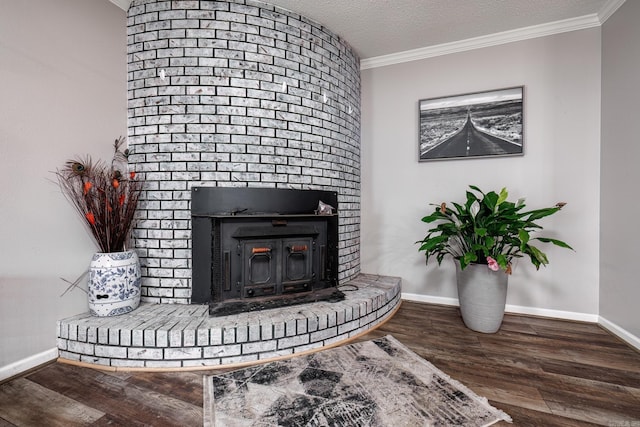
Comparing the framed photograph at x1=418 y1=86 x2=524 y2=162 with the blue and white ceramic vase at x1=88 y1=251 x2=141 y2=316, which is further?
the framed photograph at x1=418 y1=86 x2=524 y2=162

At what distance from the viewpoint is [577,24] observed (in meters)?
2.21

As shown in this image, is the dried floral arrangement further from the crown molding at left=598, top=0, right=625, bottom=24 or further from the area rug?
the crown molding at left=598, top=0, right=625, bottom=24

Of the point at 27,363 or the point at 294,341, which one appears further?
the point at 294,341

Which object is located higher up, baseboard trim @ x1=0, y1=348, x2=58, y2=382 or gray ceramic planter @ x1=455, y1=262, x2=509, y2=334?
gray ceramic planter @ x1=455, y1=262, x2=509, y2=334

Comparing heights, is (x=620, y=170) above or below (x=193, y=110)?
below

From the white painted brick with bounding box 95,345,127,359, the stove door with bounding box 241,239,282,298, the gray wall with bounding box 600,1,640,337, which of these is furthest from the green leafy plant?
the white painted brick with bounding box 95,345,127,359

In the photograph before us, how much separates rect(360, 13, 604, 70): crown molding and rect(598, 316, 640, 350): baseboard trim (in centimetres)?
233

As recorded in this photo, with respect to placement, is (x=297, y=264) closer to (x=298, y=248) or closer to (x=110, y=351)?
(x=298, y=248)

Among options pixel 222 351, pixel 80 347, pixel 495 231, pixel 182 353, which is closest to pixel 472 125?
pixel 495 231

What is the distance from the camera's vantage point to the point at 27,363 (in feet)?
4.89

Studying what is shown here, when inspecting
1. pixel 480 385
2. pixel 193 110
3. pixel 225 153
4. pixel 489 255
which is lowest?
pixel 480 385

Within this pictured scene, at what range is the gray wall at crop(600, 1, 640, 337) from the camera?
6.04 feet

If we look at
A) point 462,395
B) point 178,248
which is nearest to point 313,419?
point 462,395

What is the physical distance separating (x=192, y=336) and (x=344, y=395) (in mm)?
→ 879
